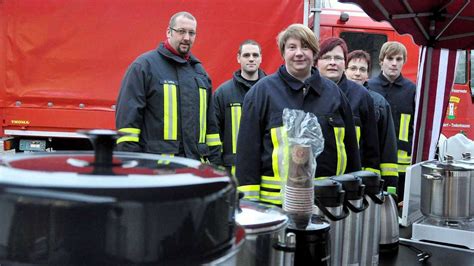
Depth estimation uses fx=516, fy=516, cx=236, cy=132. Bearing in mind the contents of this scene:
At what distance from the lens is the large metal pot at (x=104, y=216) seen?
2.40 ft

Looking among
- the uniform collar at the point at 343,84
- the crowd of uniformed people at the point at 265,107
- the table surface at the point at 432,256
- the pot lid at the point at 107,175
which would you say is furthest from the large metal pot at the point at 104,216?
the uniform collar at the point at 343,84

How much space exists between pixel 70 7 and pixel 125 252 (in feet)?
15.7

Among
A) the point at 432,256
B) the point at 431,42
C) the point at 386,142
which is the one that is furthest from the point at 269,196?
the point at 431,42

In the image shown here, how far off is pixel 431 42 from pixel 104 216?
10.2ft

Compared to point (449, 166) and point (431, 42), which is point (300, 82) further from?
point (431, 42)

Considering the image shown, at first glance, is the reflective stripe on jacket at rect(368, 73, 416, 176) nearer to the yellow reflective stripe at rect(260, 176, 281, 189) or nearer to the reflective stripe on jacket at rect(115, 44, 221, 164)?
the reflective stripe on jacket at rect(115, 44, 221, 164)

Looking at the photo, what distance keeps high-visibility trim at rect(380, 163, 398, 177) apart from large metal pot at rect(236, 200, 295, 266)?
6.87 feet

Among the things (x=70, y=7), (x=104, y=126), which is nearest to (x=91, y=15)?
(x=70, y=7)

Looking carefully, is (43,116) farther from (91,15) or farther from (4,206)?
(4,206)

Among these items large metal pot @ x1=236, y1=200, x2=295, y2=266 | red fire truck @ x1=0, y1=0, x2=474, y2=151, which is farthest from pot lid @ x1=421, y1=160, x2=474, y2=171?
red fire truck @ x1=0, y1=0, x2=474, y2=151

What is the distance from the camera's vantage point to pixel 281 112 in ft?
6.96

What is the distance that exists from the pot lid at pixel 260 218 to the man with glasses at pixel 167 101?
1960mm

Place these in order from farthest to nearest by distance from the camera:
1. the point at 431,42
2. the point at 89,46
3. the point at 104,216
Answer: the point at 89,46 → the point at 431,42 → the point at 104,216

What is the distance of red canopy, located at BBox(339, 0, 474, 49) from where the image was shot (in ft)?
9.78
